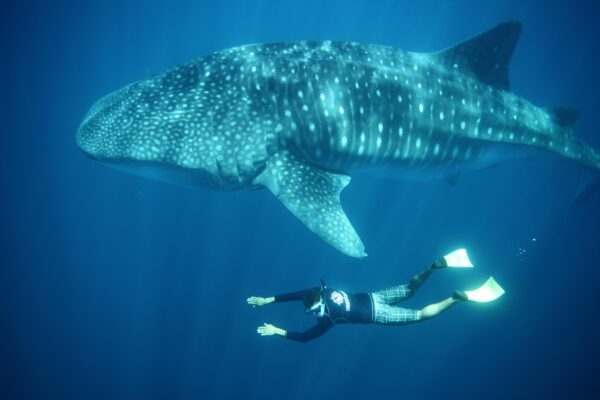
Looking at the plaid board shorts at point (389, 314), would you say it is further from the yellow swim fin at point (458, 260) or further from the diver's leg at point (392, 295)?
the yellow swim fin at point (458, 260)

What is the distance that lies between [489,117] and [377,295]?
414 centimetres

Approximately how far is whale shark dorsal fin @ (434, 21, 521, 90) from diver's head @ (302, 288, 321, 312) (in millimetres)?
4909

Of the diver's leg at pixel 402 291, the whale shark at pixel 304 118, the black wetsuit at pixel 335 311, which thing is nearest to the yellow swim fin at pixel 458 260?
the diver's leg at pixel 402 291

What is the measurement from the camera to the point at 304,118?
5.61 m

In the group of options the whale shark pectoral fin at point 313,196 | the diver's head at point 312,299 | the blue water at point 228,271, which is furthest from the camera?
the blue water at point 228,271

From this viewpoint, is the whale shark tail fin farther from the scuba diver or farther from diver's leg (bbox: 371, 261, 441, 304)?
diver's leg (bbox: 371, 261, 441, 304)

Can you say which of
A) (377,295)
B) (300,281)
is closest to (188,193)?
(300,281)

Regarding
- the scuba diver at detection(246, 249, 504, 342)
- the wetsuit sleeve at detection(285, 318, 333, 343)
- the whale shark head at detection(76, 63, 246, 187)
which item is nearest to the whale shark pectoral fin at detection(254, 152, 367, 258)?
the whale shark head at detection(76, 63, 246, 187)

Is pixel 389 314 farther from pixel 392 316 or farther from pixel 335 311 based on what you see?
pixel 335 311

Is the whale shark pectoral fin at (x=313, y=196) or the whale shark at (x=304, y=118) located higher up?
the whale shark at (x=304, y=118)

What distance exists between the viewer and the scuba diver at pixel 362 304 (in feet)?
21.4

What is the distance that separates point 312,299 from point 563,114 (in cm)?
713

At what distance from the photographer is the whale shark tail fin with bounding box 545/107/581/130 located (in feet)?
27.3

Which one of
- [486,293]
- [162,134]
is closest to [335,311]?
[486,293]
